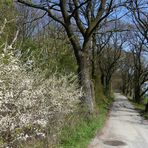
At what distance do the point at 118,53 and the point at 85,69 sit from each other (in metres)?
37.8

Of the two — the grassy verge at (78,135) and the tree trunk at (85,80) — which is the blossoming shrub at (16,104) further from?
the tree trunk at (85,80)

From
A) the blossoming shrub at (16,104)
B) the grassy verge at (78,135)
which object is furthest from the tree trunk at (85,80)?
the blossoming shrub at (16,104)

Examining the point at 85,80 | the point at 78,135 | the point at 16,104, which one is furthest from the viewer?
the point at 85,80

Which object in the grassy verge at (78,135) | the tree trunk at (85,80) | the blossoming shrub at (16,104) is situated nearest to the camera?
the blossoming shrub at (16,104)

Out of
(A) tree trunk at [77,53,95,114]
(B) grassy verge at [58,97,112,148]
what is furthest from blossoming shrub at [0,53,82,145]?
(A) tree trunk at [77,53,95,114]

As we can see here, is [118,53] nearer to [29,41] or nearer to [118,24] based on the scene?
[118,24]

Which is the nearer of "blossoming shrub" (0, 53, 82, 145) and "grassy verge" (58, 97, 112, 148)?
"blossoming shrub" (0, 53, 82, 145)

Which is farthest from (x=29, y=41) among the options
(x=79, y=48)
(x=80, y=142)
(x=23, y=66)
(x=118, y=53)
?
(x=118, y=53)

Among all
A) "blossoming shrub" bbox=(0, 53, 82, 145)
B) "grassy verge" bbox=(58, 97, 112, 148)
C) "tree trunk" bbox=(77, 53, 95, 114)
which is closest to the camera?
"blossoming shrub" bbox=(0, 53, 82, 145)

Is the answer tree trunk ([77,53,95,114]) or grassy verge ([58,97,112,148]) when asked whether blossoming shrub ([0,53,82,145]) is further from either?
tree trunk ([77,53,95,114])

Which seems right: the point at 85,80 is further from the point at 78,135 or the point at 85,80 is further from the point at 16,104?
the point at 16,104

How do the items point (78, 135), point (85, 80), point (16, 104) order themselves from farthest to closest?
point (85, 80) < point (78, 135) < point (16, 104)

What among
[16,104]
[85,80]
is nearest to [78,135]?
[85,80]

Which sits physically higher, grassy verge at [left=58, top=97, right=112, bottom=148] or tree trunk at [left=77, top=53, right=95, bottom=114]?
tree trunk at [left=77, top=53, right=95, bottom=114]
